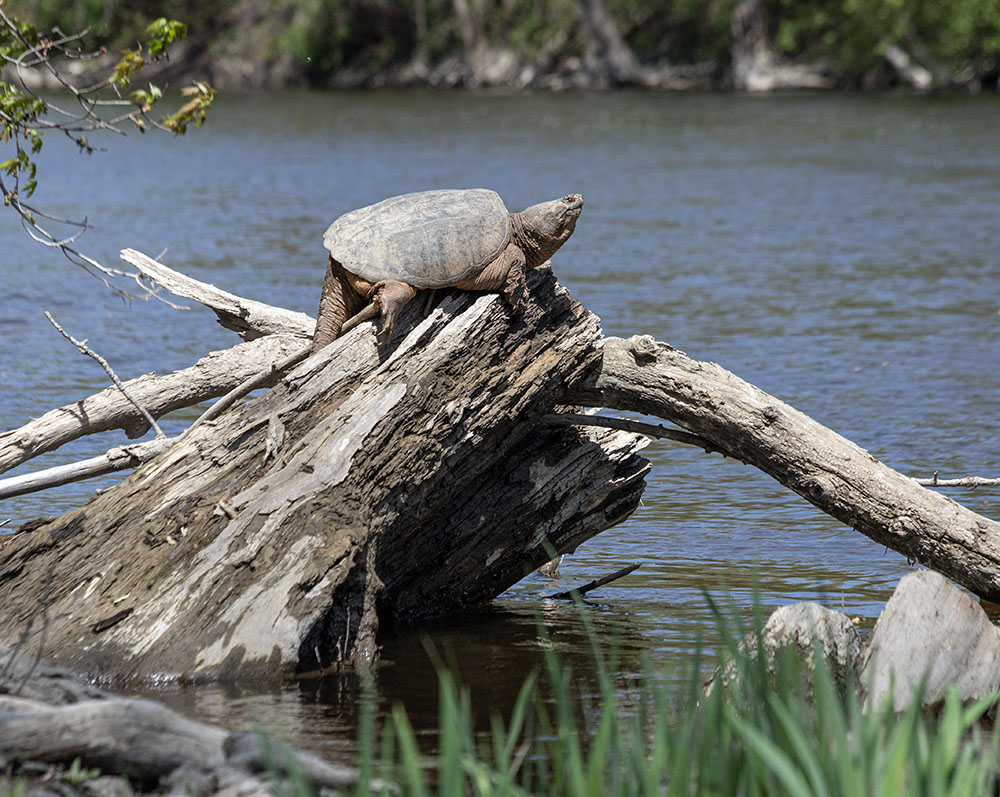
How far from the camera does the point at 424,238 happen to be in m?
5.15

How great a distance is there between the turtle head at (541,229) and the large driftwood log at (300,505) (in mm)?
108

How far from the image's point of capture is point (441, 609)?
19.4 ft

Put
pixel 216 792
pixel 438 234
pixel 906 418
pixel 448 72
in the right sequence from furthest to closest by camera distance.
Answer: pixel 448 72, pixel 906 418, pixel 438 234, pixel 216 792

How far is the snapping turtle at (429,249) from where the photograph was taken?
16.6 ft

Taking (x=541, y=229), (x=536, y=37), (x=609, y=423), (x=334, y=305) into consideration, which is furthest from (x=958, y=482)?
(x=536, y=37)

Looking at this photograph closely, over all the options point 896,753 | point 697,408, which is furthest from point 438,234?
point 896,753

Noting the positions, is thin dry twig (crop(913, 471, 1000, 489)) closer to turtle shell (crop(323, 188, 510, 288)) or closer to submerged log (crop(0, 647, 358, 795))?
Answer: turtle shell (crop(323, 188, 510, 288))

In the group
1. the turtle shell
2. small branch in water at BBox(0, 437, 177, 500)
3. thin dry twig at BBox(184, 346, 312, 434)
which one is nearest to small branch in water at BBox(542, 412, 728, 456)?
the turtle shell

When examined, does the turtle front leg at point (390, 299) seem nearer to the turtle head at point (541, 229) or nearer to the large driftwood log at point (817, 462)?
the turtle head at point (541, 229)

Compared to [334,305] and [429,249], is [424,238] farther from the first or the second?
[334,305]

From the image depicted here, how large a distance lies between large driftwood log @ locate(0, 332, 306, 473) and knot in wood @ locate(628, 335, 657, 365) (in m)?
1.36

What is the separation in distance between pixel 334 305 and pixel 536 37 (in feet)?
155

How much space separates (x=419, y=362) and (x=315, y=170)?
68.9ft

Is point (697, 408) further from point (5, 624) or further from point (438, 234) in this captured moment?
point (5, 624)
